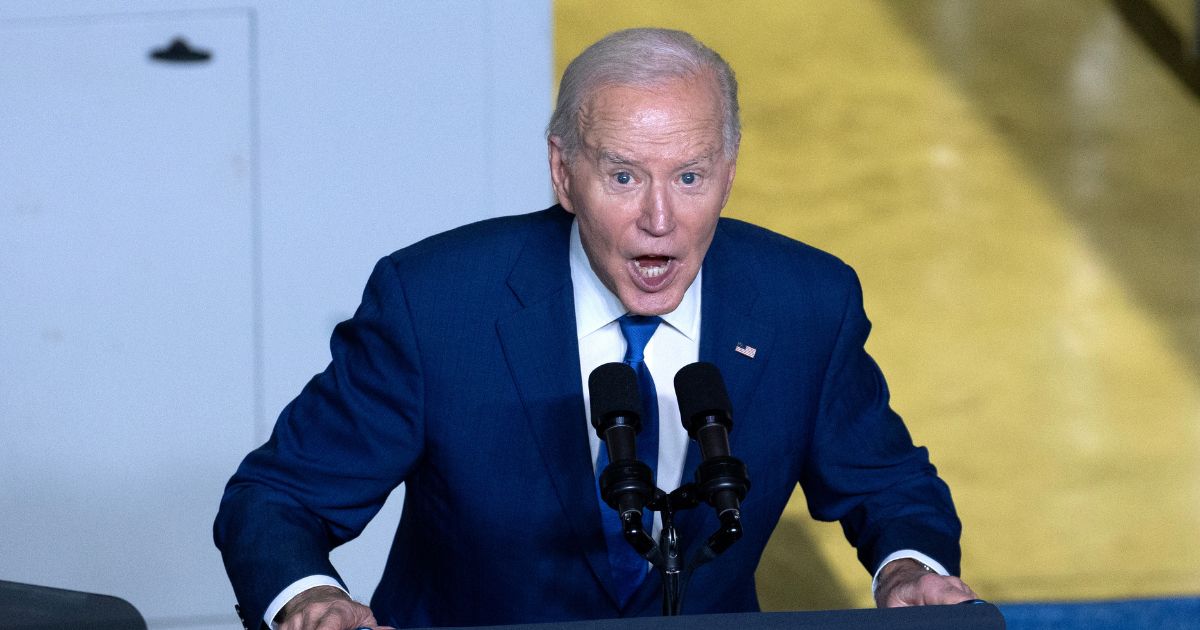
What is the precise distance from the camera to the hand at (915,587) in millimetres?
1578

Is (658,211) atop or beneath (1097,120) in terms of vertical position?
atop

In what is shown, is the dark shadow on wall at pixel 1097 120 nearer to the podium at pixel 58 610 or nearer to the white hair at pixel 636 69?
the white hair at pixel 636 69

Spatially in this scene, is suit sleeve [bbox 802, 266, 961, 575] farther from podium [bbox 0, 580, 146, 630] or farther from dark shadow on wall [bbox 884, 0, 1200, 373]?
dark shadow on wall [bbox 884, 0, 1200, 373]

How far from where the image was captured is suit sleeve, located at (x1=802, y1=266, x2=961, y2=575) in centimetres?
187

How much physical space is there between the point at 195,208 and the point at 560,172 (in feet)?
7.28

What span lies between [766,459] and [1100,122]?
8.84 feet

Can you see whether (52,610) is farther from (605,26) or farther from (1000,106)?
(1000,106)

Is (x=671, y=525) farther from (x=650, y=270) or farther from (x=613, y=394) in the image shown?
(x=650, y=270)

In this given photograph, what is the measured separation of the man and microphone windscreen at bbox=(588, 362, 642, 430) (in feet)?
0.97

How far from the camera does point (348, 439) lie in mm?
1771

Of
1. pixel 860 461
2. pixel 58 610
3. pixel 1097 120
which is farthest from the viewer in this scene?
pixel 1097 120

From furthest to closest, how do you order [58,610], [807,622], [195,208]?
1. [195,208]
2. [58,610]
3. [807,622]

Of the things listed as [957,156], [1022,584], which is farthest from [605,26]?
[1022,584]

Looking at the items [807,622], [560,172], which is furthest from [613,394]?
[560,172]
